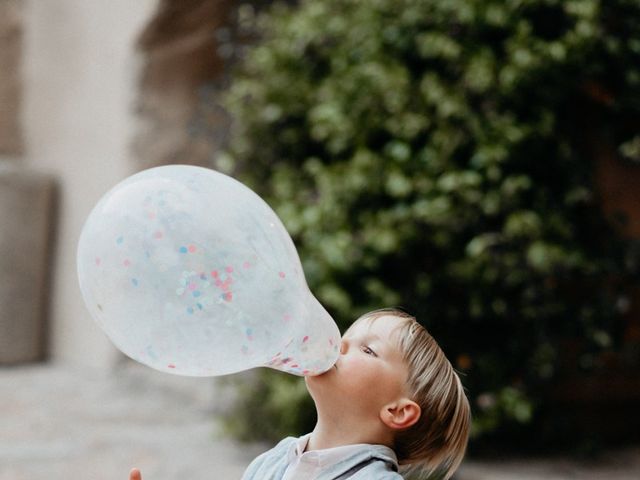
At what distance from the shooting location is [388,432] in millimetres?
1287

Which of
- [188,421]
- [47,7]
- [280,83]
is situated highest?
[280,83]

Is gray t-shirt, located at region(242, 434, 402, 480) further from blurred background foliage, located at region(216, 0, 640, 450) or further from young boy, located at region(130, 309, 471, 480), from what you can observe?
blurred background foliage, located at region(216, 0, 640, 450)

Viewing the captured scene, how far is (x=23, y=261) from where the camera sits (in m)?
4.86

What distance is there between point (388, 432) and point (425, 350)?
13 centimetres

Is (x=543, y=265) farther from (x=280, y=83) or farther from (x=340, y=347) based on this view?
(x=340, y=347)

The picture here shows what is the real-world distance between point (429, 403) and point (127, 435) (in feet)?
7.99

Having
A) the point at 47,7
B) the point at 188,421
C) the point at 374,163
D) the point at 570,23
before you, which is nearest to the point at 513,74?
the point at 570,23

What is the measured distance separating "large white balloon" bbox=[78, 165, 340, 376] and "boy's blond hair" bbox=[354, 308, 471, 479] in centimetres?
19

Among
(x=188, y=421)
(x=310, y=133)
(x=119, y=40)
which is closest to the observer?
(x=310, y=133)

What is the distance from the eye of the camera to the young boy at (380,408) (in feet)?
4.11

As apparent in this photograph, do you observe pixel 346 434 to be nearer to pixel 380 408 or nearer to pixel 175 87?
pixel 380 408

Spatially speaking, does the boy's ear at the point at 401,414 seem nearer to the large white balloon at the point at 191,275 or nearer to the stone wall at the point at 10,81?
the large white balloon at the point at 191,275

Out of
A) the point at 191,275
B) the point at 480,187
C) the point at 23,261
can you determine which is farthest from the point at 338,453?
the point at 23,261

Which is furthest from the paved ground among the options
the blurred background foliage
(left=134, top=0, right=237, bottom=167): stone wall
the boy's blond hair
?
the boy's blond hair
